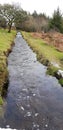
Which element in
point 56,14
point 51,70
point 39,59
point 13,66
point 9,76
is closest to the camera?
point 9,76

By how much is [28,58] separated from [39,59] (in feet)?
7.15

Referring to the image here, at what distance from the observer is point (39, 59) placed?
3681cm

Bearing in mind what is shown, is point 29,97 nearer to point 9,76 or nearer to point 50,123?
point 50,123

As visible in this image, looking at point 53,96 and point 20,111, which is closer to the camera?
point 20,111

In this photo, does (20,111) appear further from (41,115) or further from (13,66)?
(13,66)

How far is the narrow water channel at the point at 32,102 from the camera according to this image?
52.4 ft

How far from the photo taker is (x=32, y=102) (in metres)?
19.5

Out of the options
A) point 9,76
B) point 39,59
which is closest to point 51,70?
point 9,76

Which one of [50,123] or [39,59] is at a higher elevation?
[50,123]

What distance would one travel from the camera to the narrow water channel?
15961 mm

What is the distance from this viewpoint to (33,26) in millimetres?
105438

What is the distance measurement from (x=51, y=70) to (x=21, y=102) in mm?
10486

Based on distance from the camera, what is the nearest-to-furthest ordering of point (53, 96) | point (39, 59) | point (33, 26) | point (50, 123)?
point (50, 123)
point (53, 96)
point (39, 59)
point (33, 26)

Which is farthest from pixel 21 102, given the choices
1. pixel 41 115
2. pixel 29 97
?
pixel 41 115
